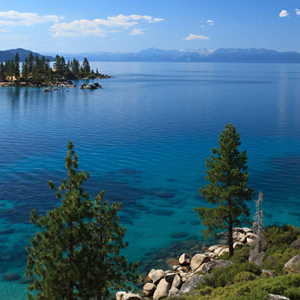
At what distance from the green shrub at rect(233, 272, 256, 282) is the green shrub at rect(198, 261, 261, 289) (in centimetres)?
142

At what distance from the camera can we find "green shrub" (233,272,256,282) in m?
24.9

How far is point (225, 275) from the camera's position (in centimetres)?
2741

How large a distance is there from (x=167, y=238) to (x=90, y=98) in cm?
13307

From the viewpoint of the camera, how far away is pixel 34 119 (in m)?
112

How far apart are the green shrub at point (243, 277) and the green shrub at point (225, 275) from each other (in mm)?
1416

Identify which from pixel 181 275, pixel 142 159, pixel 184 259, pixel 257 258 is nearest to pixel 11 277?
pixel 181 275

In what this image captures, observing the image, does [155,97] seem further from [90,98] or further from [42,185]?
[42,185]

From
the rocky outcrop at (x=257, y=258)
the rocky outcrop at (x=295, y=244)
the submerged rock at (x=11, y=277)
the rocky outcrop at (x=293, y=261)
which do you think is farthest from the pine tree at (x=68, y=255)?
the rocky outcrop at (x=295, y=244)

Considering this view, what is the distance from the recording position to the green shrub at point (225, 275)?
87.9ft

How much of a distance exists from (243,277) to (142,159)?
46.3 m

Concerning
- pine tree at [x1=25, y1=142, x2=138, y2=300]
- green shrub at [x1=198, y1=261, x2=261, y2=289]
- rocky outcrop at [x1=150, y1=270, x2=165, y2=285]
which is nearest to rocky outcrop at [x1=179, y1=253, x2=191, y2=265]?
rocky outcrop at [x1=150, y1=270, x2=165, y2=285]

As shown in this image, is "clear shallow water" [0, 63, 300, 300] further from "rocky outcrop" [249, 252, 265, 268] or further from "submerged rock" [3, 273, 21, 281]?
"rocky outcrop" [249, 252, 265, 268]

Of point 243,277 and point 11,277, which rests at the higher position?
point 243,277

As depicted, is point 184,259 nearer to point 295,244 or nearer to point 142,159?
point 295,244
